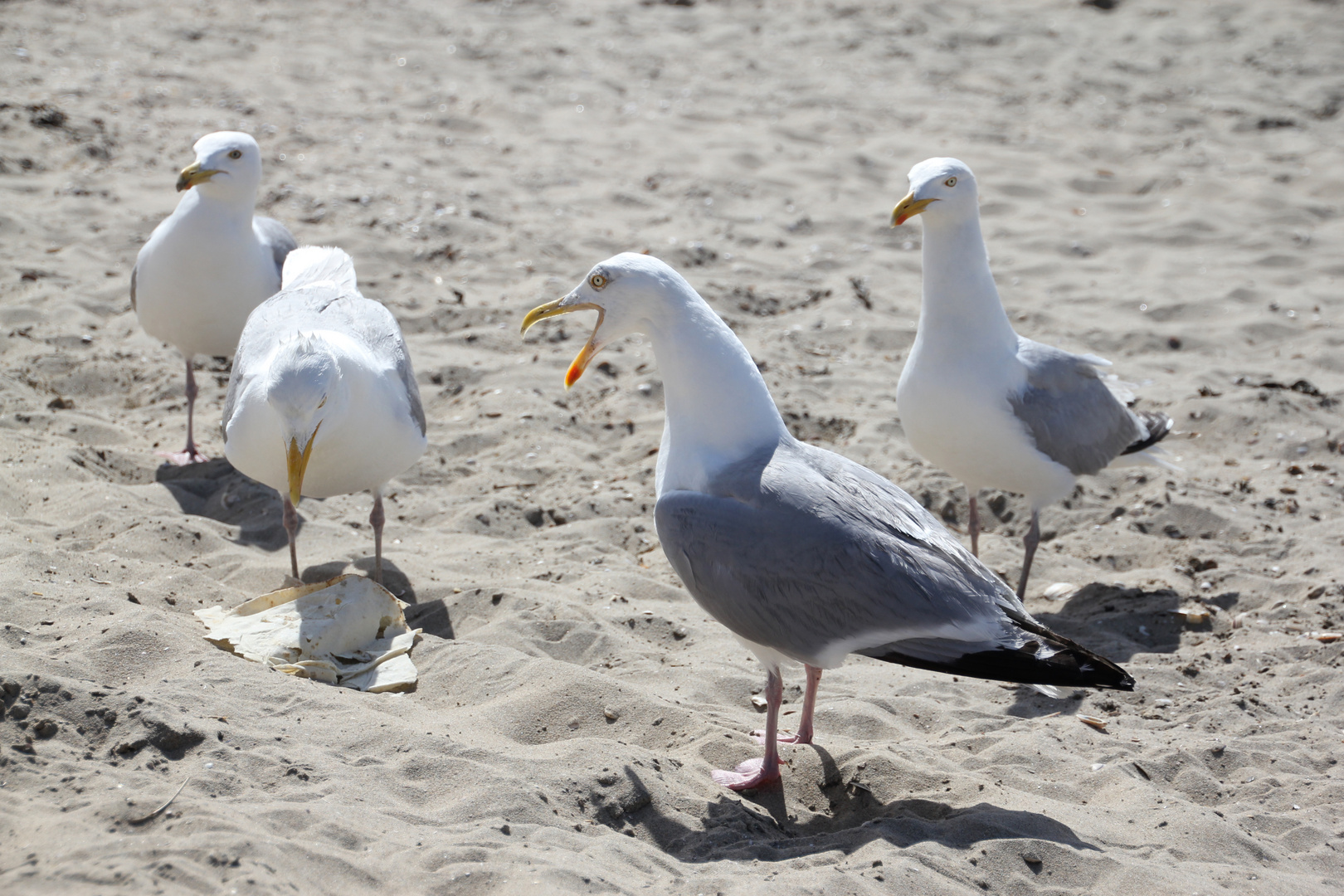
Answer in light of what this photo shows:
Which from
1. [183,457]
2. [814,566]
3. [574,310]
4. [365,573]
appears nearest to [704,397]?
[574,310]

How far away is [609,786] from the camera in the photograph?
306cm

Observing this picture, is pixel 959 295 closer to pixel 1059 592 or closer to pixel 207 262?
pixel 1059 592

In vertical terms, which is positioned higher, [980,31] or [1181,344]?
[980,31]

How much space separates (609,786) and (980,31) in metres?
10.9

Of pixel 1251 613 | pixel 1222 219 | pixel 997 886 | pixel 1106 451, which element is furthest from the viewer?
pixel 1222 219

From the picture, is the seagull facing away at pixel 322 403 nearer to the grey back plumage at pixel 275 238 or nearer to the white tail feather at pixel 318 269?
the white tail feather at pixel 318 269

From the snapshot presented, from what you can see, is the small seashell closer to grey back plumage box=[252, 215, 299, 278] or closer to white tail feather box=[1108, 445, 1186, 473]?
white tail feather box=[1108, 445, 1186, 473]

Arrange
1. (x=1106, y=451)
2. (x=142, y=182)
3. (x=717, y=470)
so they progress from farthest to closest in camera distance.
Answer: (x=142, y=182)
(x=1106, y=451)
(x=717, y=470)

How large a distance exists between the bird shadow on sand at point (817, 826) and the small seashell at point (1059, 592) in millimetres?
1766

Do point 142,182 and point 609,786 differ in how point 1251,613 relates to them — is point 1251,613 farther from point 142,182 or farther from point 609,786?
point 142,182

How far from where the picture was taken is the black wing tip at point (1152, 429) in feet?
16.4

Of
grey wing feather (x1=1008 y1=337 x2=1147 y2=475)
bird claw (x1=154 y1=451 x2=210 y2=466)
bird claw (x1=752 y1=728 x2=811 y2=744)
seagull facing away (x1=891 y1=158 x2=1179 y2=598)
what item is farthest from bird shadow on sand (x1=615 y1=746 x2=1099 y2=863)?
bird claw (x1=154 y1=451 x2=210 y2=466)

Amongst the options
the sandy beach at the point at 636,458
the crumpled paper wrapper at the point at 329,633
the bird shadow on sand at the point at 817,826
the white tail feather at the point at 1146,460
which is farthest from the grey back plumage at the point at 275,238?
the white tail feather at the point at 1146,460

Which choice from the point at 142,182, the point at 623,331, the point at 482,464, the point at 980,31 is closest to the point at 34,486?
the point at 482,464
